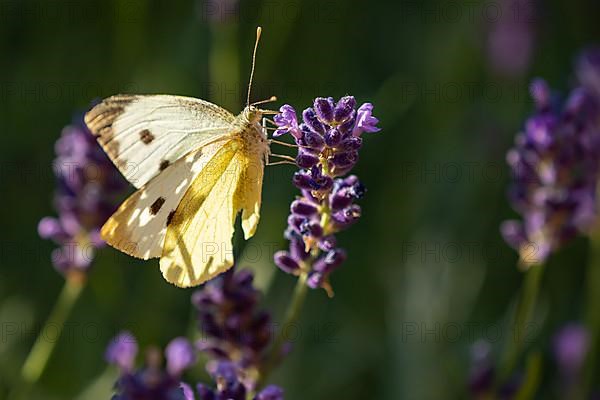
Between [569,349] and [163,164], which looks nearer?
[163,164]

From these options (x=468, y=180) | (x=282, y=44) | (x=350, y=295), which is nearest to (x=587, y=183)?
(x=468, y=180)

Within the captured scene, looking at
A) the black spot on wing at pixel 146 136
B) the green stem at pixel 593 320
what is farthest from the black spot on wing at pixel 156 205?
the green stem at pixel 593 320

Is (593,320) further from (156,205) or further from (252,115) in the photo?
(156,205)

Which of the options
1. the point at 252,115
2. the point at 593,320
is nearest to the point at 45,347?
the point at 252,115

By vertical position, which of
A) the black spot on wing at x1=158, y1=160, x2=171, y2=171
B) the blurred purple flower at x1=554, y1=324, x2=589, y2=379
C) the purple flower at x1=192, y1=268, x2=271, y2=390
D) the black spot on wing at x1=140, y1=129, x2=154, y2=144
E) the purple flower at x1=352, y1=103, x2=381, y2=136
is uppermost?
the purple flower at x1=352, y1=103, x2=381, y2=136

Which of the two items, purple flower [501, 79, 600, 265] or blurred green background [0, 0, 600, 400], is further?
blurred green background [0, 0, 600, 400]

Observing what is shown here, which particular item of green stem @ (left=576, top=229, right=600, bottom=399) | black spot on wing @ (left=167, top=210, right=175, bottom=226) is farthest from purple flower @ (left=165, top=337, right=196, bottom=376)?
green stem @ (left=576, top=229, right=600, bottom=399)

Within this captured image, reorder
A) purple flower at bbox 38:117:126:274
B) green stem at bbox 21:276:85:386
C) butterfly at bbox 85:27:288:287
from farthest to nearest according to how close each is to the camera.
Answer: purple flower at bbox 38:117:126:274
green stem at bbox 21:276:85:386
butterfly at bbox 85:27:288:287

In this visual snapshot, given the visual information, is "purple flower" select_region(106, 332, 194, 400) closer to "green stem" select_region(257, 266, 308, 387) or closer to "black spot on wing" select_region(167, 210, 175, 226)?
"green stem" select_region(257, 266, 308, 387)
